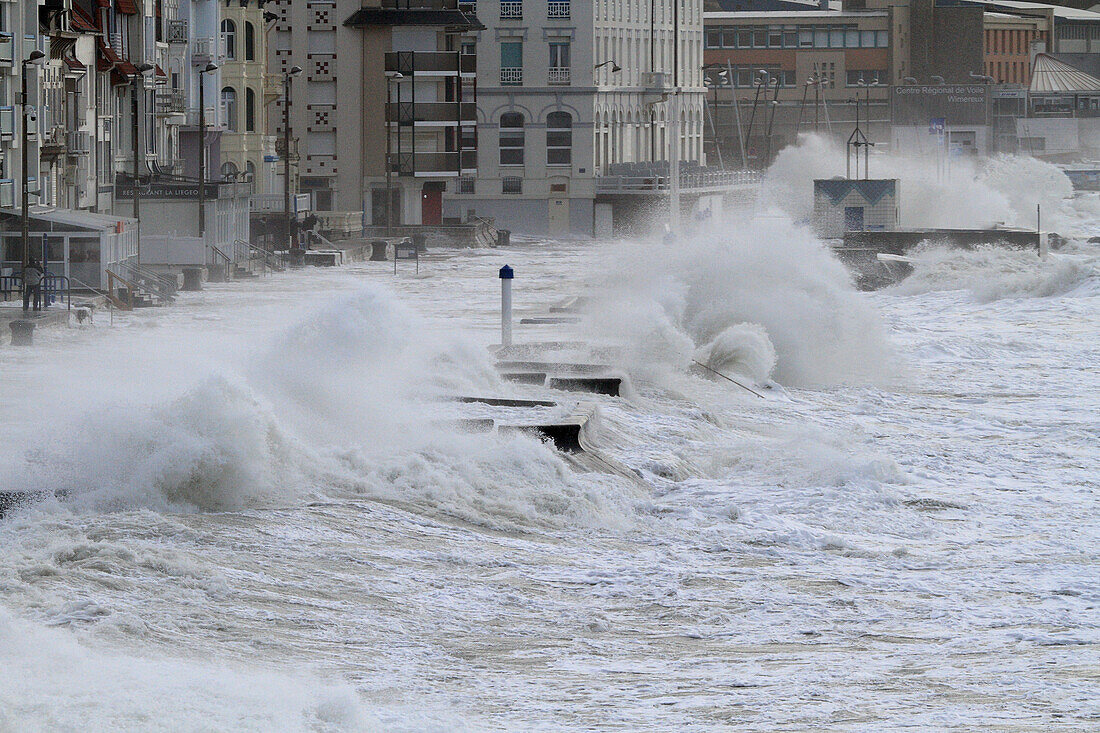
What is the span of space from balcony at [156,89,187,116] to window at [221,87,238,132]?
806 centimetres

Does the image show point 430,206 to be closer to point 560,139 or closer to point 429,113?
point 429,113

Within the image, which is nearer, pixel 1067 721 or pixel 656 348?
pixel 1067 721

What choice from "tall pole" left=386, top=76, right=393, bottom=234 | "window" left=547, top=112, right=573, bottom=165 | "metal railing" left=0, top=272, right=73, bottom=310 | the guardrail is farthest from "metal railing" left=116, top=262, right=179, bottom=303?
"window" left=547, top=112, right=573, bottom=165

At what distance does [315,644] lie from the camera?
499 inches

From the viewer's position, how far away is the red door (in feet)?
271

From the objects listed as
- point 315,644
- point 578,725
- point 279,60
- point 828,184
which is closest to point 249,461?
point 315,644

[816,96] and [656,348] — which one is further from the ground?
[816,96]

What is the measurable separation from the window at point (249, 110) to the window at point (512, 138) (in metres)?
21.7

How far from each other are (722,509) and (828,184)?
55434 millimetres

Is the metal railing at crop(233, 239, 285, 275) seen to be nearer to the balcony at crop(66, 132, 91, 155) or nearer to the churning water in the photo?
the balcony at crop(66, 132, 91, 155)

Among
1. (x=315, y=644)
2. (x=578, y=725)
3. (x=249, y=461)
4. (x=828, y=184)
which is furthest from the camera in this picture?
(x=828, y=184)

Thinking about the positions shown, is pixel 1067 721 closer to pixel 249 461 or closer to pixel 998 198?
pixel 249 461

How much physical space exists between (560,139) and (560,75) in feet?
10.1

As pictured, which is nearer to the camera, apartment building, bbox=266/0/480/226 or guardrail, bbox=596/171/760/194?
apartment building, bbox=266/0/480/226
